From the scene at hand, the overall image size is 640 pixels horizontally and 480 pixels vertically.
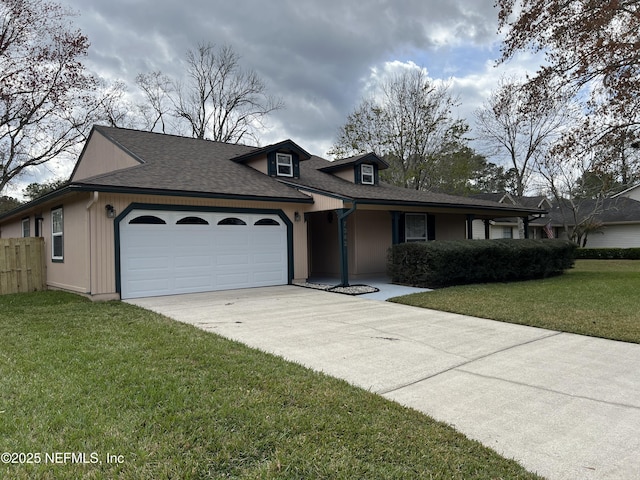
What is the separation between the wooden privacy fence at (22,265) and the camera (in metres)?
11.1

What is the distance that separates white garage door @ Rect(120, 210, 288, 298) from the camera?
975 centimetres

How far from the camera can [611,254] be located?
2520 cm

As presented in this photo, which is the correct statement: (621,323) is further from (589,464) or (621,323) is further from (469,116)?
(469,116)

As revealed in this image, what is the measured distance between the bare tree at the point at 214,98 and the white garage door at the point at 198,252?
1925cm

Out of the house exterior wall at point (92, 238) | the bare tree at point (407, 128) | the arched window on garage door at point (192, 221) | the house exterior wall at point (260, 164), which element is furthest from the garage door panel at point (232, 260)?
the bare tree at point (407, 128)

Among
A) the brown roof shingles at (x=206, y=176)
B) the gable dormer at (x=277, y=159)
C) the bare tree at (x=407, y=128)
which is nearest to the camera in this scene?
the brown roof shingles at (x=206, y=176)

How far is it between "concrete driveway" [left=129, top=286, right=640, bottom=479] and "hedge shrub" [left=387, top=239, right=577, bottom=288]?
11.7 ft

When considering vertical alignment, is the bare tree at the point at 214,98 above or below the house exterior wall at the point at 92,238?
above

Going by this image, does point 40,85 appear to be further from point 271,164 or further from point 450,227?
point 450,227

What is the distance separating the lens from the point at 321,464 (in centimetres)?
251

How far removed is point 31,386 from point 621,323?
26.1ft

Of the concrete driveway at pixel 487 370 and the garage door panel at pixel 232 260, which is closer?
the concrete driveway at pixel 487 370

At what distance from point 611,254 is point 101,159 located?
27.7 m

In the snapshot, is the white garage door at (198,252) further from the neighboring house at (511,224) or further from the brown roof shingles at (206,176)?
the neighboring house at (511,224)
